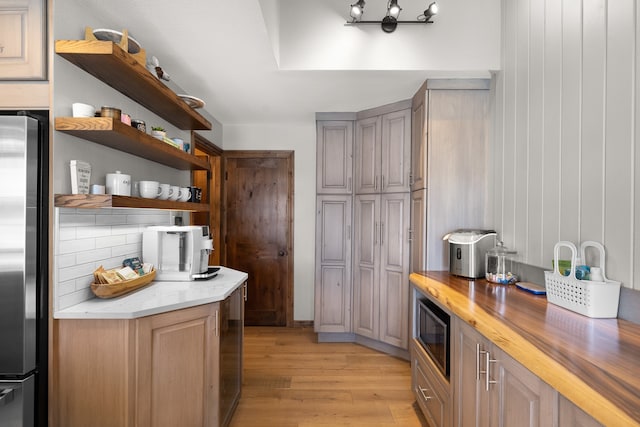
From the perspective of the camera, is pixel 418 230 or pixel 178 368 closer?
pixel 178 368

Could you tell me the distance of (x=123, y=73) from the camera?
156cm

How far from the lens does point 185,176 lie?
2.70 metres

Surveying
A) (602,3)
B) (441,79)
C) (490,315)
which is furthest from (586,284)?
(441,79)

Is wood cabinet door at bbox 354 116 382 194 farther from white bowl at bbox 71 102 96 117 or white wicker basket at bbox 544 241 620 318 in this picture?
white bowl at bbox 71 102 96 117

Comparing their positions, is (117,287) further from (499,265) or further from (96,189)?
(499,265)

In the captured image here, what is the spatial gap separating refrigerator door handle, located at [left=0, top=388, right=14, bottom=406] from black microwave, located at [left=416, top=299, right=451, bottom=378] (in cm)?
191

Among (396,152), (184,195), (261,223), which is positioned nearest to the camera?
(184,195)

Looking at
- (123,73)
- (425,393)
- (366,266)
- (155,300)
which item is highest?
(123,73)

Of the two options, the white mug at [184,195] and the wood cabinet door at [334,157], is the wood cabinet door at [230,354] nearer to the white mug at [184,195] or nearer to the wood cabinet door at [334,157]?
the white mug at [184,195]

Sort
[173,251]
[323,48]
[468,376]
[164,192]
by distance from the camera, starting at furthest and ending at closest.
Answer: [323,48] < [173,251] < [164,192] < [468,376]

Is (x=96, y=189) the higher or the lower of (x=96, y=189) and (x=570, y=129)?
the lower

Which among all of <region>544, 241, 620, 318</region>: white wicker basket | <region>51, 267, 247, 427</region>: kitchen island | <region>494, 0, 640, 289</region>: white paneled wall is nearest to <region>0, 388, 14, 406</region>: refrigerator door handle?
<region>51, 267, 247, 427</region>: kitchen island

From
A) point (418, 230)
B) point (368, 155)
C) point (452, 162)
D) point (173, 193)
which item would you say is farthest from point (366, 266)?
point (173, 193)

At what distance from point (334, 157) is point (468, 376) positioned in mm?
2370
